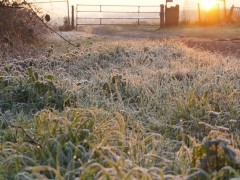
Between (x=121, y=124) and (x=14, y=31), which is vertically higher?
(x=14, y=31)

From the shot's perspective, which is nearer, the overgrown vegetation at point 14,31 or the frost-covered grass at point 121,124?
the frost-covered grass at point 121,124

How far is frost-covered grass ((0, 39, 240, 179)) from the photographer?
1882 mm

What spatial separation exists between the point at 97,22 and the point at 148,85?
22216 mm

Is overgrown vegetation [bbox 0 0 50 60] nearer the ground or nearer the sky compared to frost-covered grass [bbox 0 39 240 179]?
nearer the sky

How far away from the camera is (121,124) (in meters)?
2.61

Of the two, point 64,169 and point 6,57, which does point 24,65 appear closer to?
point 6,57

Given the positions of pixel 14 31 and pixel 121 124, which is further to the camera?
pixel 14 31

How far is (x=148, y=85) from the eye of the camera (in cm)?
427

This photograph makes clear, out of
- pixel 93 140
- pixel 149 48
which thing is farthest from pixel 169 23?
pixel 93 140

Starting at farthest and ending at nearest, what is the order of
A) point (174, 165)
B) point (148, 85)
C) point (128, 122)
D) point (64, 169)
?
point (148, 85) → point (128, 122) → point (174, 165) → point (64, 169)

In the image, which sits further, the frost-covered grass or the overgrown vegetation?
the overgrown vegetation

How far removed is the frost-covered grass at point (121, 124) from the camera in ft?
6.17

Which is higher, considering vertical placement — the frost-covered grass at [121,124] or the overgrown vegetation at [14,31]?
the overgrown vegetation at [14,31]

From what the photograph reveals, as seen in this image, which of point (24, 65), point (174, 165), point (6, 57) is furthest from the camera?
point (6, 57)
